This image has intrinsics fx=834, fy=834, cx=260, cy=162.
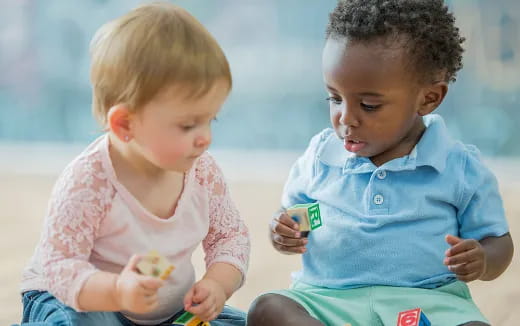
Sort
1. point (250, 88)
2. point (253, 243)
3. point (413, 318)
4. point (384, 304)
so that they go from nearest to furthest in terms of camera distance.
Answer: point (413, 318)
point (384, 304)
point (253, 243)
point (250, 88)

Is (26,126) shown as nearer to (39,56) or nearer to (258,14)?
(39,56)

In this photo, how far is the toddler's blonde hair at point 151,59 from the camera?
1.08 meters

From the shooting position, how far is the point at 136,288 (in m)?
1.01

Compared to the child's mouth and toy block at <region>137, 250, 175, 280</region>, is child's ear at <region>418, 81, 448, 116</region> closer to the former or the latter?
the child's mouth

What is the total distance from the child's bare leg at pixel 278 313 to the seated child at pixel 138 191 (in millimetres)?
108

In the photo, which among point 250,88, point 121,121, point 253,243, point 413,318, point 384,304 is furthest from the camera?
point 250,88

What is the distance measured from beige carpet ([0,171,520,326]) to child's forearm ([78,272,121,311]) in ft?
1.90

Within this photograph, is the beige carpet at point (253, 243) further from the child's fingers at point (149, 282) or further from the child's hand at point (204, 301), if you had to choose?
the child's fingers at point (149, 282)

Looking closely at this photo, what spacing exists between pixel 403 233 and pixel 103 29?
1.91ft

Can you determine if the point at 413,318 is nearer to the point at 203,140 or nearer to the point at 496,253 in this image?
the point at 496,253

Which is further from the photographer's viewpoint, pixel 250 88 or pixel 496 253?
pixel 250 88

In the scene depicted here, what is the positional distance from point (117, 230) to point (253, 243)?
0.96 m

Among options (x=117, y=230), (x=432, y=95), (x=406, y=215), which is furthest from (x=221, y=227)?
(x=432, y=95)

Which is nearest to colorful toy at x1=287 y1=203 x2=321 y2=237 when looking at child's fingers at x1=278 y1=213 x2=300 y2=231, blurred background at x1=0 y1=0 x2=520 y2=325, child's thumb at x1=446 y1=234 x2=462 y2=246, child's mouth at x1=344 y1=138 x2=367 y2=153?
child's fingers at x1=278 y1=213 x2=300 y2=231
